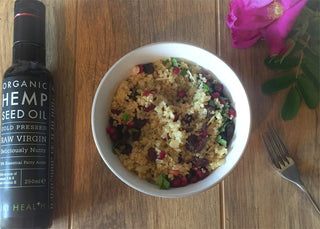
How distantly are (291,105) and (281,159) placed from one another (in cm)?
13

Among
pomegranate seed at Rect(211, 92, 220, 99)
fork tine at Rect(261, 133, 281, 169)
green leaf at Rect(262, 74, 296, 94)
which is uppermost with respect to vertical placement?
green leaf at Rect(262, 74, 296, 94)

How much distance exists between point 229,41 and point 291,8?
0.16 meters

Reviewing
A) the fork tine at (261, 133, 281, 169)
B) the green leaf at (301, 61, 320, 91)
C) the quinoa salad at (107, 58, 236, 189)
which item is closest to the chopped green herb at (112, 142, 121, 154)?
the quinoa salad at (107, 58, 236, 189)

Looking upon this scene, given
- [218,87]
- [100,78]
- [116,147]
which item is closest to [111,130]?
[116,147]

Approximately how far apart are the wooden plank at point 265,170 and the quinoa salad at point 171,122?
0.35 feet

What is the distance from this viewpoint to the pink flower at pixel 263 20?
2.30 ft

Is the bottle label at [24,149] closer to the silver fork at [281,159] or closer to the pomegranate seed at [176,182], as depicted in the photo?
the pomegranate seed at [176,182]

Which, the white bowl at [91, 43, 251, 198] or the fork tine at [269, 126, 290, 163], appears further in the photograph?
the fork tine at [269, 126, 290, 163]

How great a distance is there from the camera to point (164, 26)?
2.65 ft

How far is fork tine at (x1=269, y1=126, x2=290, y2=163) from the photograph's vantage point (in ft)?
2.50

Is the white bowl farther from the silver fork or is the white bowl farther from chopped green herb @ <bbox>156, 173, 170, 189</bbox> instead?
the silver fork

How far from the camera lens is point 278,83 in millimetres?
754

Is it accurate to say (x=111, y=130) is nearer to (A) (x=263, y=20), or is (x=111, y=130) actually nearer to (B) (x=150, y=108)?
(B) (x=150, y=108)

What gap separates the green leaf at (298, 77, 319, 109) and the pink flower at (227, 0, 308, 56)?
0.09 meters
